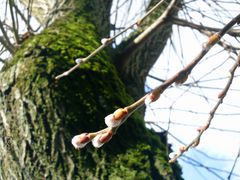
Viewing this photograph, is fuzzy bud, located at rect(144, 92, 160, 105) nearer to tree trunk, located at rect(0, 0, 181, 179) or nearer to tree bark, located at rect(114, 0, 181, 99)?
tree trunk, located at rect(0, 0, 181, 179)

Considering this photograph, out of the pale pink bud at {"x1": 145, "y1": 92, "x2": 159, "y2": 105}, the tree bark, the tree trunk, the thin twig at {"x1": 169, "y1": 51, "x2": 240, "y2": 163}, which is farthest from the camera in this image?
the tree bark

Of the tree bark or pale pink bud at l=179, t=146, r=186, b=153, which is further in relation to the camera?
the tree bark

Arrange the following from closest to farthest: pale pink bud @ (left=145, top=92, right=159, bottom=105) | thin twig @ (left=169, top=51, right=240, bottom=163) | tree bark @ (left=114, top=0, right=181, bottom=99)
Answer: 1. pale pink bud @ (left=145, top=92, right=159, bottom=105)
2. thin twig @ (left=169, top=51, right=240, bottom=163)
3. tree bark @ (left=114, top=0, right=181, bottom=99)

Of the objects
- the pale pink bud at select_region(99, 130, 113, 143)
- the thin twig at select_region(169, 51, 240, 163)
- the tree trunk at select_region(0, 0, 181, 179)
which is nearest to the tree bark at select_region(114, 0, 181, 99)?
the tree trunk at select_region(0, 0, 181, 179)

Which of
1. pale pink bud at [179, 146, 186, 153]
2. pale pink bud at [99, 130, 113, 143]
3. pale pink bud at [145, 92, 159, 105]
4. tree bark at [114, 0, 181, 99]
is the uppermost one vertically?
tree bark at [114, 0, 181, 99]

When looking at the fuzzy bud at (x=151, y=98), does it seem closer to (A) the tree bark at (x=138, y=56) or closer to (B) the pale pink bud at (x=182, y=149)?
(B) the pale pink bud at (x=182, y=149)

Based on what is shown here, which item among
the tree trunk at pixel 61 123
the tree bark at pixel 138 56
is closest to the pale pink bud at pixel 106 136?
the tree trunk at pixel 61 123

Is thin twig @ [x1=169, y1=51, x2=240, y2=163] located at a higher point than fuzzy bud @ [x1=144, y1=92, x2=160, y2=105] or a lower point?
lower

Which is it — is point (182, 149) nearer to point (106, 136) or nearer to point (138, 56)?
point (106, 136)

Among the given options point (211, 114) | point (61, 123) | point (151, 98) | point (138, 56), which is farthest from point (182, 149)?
point (138, 56)

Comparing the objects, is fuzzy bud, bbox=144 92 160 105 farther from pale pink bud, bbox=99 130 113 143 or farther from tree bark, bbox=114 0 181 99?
tree bark, bbox=114 0 181 99
